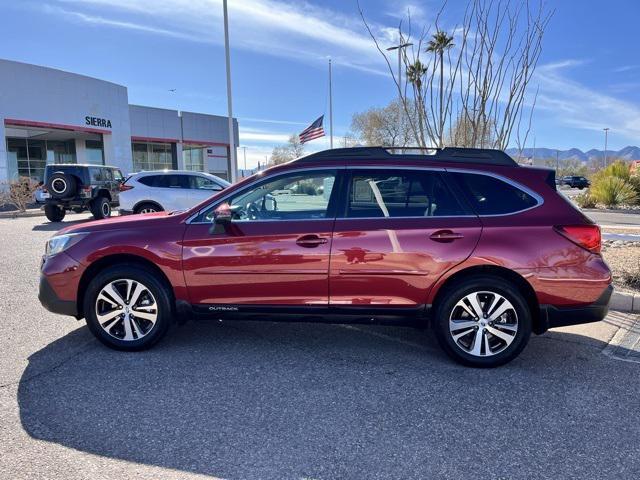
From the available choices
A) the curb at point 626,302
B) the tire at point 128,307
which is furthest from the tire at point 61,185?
the curb at point 626,302

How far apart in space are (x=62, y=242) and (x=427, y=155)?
3.48 meters

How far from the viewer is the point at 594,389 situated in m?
3.74

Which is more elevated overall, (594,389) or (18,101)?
(18,101)

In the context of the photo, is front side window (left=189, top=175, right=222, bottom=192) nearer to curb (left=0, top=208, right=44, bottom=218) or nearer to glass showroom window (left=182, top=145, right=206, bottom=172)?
curb (left=0, top=208, right=44, bottom=218)

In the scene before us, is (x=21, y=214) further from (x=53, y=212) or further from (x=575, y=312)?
(x=575, y=312)

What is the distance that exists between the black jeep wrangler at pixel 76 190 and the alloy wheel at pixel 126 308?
13039 mm

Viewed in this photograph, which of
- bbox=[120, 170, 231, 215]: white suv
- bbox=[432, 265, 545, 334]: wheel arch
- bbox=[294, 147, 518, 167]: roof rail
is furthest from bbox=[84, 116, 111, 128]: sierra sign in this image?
bbox=[432, 265, 545, 334]: wheel arch

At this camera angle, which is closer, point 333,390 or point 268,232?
point 333,390

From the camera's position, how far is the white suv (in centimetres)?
1291

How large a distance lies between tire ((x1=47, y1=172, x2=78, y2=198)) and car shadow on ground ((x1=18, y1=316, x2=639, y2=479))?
12492 millimetres

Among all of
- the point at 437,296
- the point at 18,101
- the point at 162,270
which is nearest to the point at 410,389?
the point at 437,296

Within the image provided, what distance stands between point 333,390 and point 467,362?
1.24 metres

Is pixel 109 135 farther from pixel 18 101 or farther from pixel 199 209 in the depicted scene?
pixel 199 209

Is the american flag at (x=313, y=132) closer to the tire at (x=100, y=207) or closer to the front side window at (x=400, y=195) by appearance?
the tire at (x=100, y=207)
